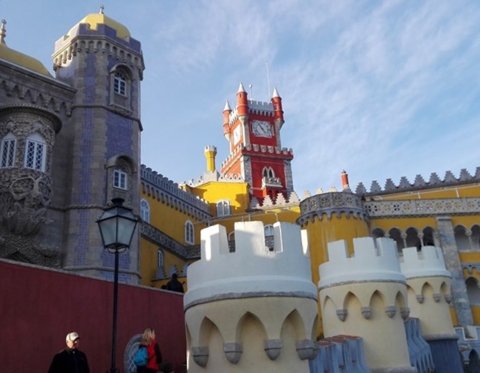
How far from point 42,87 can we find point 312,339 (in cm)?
1524

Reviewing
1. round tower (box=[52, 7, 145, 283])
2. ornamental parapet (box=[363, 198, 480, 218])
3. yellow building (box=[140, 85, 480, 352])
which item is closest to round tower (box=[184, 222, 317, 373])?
round tower (box=[52, 7, 145, 283])

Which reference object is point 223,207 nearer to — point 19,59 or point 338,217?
point 338,217

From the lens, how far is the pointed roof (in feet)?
63.4

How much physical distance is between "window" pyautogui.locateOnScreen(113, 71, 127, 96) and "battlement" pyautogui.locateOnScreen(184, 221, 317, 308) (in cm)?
1401

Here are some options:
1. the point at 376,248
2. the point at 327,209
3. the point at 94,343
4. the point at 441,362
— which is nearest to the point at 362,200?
the point at 327,209

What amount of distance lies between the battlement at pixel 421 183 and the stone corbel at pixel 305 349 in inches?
1074

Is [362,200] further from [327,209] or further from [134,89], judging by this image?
[134,89]

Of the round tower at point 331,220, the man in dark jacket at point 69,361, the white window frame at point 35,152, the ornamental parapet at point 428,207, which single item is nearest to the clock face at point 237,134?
the ornamental parapet at point 428,207

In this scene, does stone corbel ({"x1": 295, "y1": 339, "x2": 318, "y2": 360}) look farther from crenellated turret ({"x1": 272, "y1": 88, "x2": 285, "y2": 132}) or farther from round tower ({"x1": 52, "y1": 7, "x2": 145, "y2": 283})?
crenellated turret ({"x1": 272, "y1": 88, "x2": 285, "y2": 132})

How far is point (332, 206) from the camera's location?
2508 centimetres

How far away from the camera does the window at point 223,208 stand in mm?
39750

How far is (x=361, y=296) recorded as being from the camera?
12156mm

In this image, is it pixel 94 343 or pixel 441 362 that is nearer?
pixel 94 343

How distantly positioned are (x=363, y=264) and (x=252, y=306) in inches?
224
